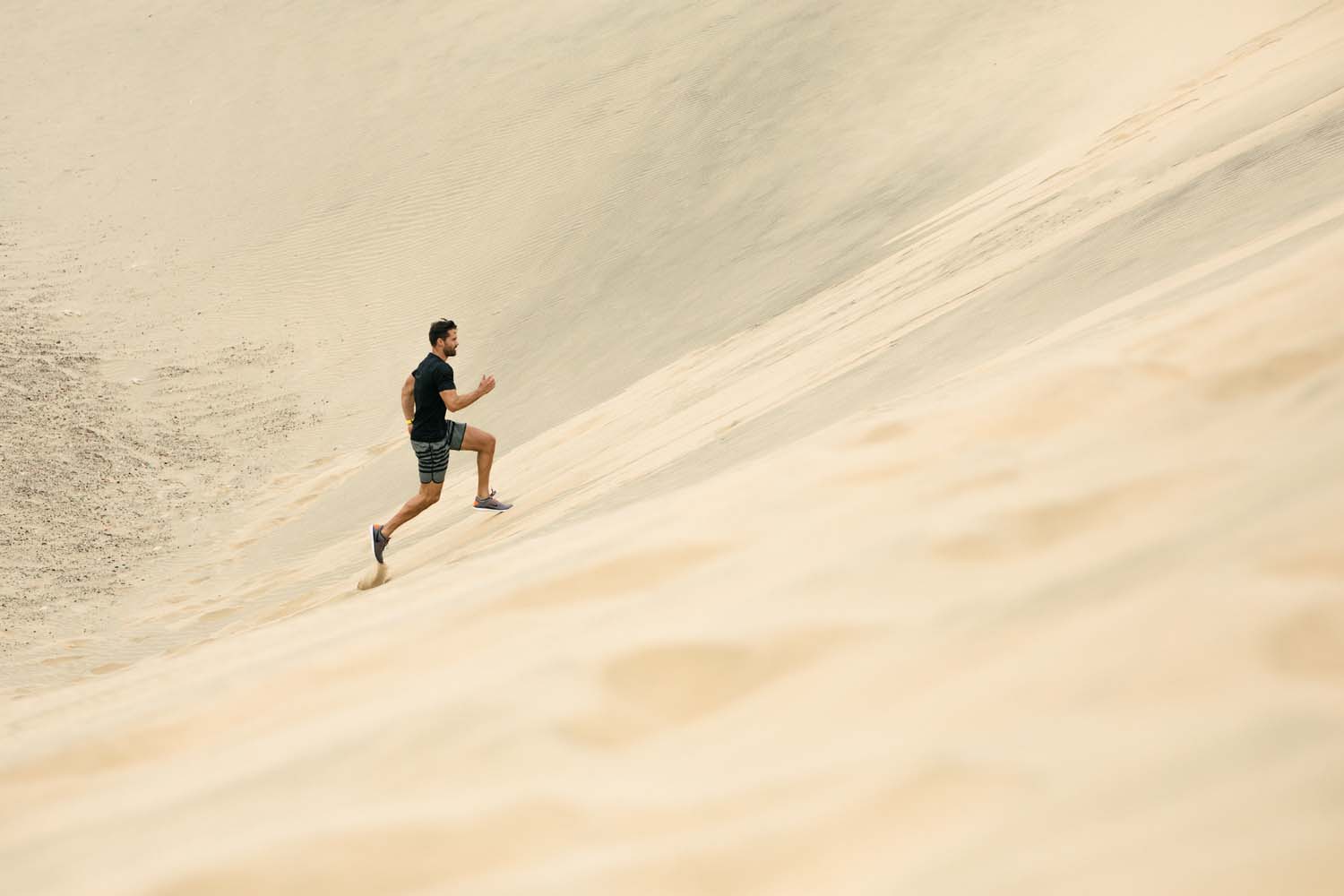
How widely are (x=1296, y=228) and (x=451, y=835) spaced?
3.60 meters

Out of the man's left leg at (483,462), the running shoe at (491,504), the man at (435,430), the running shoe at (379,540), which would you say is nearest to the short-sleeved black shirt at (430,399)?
the man at (435,430)

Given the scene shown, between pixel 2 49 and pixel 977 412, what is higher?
pixel 2 49

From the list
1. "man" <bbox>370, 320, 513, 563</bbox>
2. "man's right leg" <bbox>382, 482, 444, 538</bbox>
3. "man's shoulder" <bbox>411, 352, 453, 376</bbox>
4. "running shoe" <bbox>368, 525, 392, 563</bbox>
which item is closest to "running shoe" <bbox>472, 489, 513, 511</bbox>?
"man" <bbox>370, 320, 513, 563</bbox>

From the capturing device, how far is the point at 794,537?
2607 mm

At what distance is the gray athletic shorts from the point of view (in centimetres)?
653

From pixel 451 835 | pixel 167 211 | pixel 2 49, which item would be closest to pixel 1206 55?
pixel 451 835

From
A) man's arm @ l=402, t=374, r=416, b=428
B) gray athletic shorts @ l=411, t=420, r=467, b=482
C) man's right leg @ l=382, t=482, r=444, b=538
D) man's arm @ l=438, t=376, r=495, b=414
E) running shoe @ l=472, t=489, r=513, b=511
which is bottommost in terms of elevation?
running shoe @ l=472, t=489, r=513, b=511

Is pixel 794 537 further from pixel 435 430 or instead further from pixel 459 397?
Answer: pixel 435 430

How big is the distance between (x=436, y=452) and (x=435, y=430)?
0.39 feet

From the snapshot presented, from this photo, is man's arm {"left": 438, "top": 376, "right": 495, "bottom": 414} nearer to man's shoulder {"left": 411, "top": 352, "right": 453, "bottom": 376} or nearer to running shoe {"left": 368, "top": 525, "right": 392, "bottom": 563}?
man's shoulder {"left": 411, "top": 352, "right": 453, "bottom": 376}

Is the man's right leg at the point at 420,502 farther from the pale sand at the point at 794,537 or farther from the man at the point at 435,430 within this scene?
the pale sand at the point at 794,537

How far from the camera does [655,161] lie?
15609 millimetres

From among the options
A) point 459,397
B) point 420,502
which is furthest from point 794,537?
point 420,502

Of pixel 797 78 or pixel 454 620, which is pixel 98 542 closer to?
pixel 454 620
